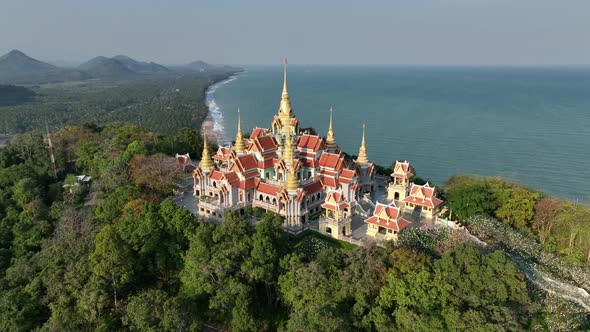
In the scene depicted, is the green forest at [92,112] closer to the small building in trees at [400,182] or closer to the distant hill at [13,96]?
the distant hill at [13,96]

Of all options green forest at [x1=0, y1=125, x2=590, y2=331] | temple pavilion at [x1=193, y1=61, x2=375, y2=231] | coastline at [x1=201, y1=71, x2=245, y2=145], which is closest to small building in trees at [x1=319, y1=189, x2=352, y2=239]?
temple pavilion at [x1=193, y1=61, x2=375, y2=231]

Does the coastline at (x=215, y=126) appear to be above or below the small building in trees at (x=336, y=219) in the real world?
below

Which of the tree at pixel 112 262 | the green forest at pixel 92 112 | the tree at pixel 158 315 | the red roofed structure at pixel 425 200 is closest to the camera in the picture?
the tree at pixel 158 315

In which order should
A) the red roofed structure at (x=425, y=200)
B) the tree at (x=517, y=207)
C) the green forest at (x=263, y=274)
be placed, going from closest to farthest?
the green forest at (x=263, y=274) → the tree at (x=517, y=207) → the red roofed structure at (x=425, y=200)

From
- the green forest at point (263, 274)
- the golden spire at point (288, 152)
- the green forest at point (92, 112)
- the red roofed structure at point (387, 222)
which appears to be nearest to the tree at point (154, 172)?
the green forest at point (263, 274)

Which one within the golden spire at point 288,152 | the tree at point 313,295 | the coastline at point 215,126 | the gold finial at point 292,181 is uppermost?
the golden spire at point 288,152

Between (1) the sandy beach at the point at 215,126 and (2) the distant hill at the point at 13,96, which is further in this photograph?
(2) the distant hill at the point at 13,96

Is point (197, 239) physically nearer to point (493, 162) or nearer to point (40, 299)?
point (40, 299)
